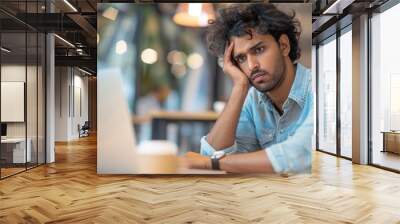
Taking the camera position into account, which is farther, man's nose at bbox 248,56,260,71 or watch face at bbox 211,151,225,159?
watch face at bbox 211,151,225,159

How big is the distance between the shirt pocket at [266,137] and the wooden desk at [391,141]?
2.56 m

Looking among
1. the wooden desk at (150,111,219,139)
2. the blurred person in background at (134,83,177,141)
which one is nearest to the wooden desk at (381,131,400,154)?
the wooden desk at (150,111,219,139)

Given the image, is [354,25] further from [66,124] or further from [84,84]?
[84,84]

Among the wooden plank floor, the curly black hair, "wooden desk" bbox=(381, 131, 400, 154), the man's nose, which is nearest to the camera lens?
the wooden plank floor

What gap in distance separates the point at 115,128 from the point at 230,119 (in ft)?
6.24

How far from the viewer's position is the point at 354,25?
8523 mm

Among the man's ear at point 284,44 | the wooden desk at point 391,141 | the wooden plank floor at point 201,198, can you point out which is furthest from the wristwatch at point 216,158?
the wooden desk at point 391,141

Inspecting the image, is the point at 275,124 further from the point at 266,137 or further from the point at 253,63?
the point at 253,63

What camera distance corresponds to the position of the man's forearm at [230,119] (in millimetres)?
6465

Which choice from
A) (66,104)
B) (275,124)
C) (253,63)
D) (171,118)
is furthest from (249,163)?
(66,104)

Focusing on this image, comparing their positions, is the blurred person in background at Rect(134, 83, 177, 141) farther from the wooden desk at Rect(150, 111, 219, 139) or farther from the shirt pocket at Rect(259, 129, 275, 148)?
the shirt pocket at Rect(259, 129, 275, 148)

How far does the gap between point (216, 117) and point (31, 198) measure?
299cm

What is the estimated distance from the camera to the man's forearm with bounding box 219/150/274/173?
21.2 feet

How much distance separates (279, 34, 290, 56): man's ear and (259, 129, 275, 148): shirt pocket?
4.19 feet
